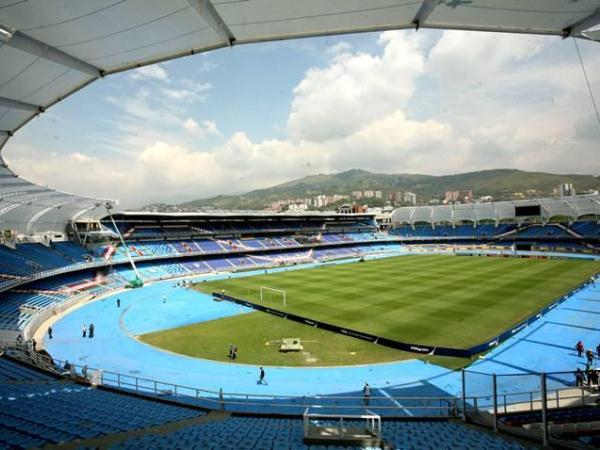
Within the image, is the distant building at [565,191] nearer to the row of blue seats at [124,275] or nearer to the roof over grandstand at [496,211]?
the roof over grandstand at [496,211]

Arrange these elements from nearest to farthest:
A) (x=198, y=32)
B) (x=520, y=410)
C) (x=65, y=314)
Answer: (x=198, y=32)
(x=520, y=410)
(x=65, y=314)

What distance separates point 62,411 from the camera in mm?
10141

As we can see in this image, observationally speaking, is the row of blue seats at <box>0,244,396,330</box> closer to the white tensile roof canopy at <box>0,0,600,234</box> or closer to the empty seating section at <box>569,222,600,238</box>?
the white tensile roof canopy at <box>0,0,600,234</box>

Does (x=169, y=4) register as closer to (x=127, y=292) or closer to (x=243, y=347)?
(x=243, y=347)

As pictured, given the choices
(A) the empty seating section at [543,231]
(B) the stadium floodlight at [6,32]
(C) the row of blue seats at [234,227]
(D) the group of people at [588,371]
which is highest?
(B) the stadium floodlight at [6,32]

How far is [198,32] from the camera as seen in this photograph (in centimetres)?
552

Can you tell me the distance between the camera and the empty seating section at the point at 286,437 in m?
7.42

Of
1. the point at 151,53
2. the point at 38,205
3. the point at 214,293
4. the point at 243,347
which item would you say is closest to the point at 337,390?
the point at 243,347

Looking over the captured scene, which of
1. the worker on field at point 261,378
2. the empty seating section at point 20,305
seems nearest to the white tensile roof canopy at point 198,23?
the worker on field at point 261,378

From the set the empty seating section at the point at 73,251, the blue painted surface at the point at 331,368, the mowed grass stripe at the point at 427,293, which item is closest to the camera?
the blue painted surface at the point at 331,368

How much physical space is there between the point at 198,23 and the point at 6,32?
304cm

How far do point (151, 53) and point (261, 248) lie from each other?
59.0 metres

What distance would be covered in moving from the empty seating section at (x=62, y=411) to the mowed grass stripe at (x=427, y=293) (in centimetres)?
1462

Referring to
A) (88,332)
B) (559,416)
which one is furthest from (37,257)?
(559,416)
